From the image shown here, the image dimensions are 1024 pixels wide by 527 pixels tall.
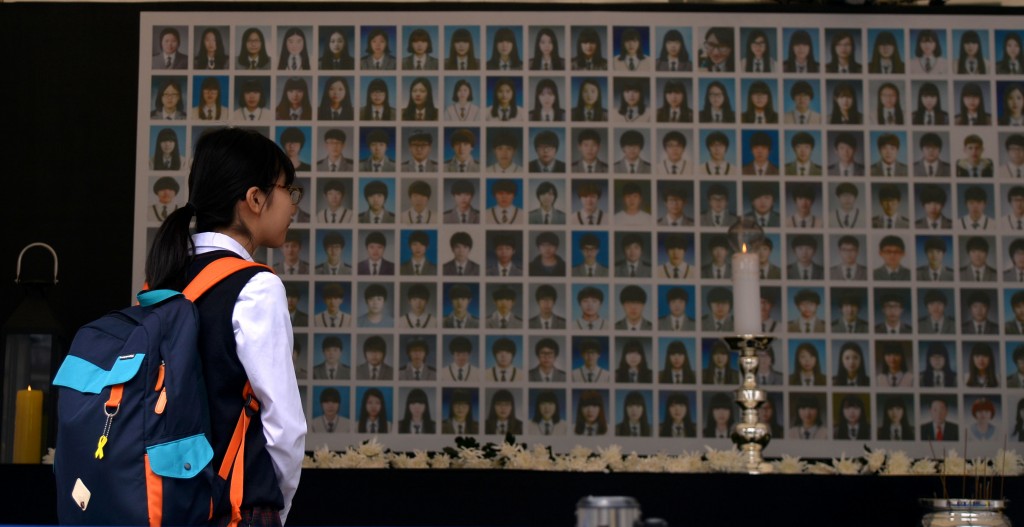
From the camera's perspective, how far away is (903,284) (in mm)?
Result: 4086

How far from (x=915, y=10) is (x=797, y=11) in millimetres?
421

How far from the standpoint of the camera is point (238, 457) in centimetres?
166

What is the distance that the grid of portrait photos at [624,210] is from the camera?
158 inches

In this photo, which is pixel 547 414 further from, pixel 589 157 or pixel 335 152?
pixel 335 152

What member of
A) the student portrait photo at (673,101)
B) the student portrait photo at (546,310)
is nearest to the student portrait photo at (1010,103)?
the student portrait photo at (673,101)

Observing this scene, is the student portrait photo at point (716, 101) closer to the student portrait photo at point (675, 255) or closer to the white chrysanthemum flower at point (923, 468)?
the student portrait photo at point (675, 255)

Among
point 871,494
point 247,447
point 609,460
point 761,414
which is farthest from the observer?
point 761,414

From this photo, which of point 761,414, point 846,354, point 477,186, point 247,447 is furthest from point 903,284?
point 247,447

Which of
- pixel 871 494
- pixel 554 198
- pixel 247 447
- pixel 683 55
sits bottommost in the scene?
pixel 871 494

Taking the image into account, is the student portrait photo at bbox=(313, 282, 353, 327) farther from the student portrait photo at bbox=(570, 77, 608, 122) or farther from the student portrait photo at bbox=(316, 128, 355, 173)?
the student portrait photo at bbox=(570, 77, 608, 122)

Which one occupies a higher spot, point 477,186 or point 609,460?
point 477,186

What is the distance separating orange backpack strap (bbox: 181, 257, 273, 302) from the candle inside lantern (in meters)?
1.38

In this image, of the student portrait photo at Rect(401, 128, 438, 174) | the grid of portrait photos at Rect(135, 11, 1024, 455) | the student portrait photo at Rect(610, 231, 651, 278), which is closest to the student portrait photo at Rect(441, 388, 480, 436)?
the grid of portrait photos at Rect(135, 11, 1024, 455)

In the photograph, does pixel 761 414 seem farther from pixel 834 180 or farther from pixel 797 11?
pixel 797 11
